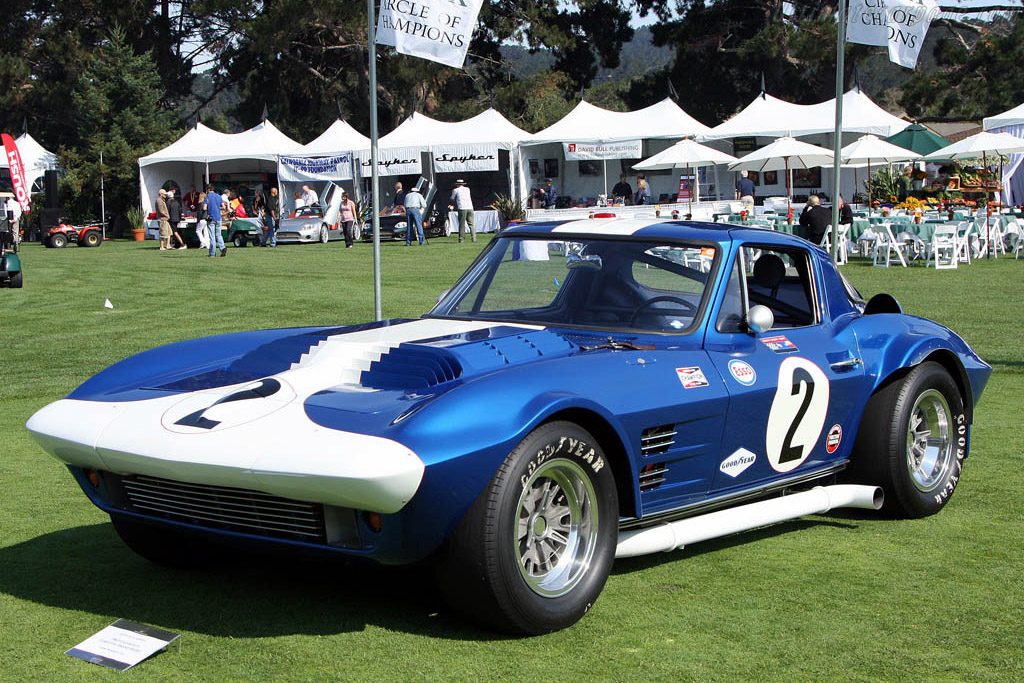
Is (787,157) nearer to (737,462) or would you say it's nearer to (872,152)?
(872,152)

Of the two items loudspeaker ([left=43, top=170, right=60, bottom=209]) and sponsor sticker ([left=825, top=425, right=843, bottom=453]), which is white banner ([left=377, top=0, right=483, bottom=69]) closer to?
sponsor sticker ([left=825, top=425, right=843, bottom=453])

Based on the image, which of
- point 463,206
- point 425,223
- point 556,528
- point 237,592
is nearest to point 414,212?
point 463,206

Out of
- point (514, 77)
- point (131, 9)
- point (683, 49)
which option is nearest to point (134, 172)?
point (131, 9)

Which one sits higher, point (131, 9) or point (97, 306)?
point (131, 9)

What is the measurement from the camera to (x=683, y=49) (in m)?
59.3

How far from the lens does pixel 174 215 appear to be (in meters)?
33.2

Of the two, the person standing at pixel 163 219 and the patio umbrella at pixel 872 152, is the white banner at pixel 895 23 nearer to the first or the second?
the patio umbrella at pixel 872 152

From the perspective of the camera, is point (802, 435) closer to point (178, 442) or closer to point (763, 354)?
point (763, 354)

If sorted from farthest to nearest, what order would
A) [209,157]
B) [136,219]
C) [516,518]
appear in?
1. [136,219]
2. [209,157]
3. [516,518]

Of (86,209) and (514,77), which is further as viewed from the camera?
(514,77)

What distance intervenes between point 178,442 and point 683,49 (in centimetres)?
5830

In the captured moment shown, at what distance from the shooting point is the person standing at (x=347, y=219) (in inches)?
1283

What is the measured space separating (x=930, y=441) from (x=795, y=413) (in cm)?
120

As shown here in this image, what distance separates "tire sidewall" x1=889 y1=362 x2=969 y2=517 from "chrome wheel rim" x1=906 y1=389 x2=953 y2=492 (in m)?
0.03
